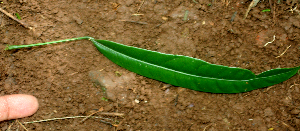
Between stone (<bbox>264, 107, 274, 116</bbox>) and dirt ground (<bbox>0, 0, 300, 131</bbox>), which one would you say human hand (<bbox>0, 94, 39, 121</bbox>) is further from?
stone (<bbox>264, 107, 274, 116</bbox>)

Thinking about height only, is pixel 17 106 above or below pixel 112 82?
below

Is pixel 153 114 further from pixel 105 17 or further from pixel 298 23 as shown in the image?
pixel 298 23

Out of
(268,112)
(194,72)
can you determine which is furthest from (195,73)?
(268,112)

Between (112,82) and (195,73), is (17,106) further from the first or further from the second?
(195,73)

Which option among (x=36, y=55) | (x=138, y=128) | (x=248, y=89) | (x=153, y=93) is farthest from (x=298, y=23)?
(x=36, y=55)

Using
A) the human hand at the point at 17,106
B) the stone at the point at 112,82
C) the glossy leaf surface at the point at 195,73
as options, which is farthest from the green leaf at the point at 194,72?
the human hand at the point at 17,106

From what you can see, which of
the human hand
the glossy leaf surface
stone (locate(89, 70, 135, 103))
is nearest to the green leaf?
the glossy leaf surface
